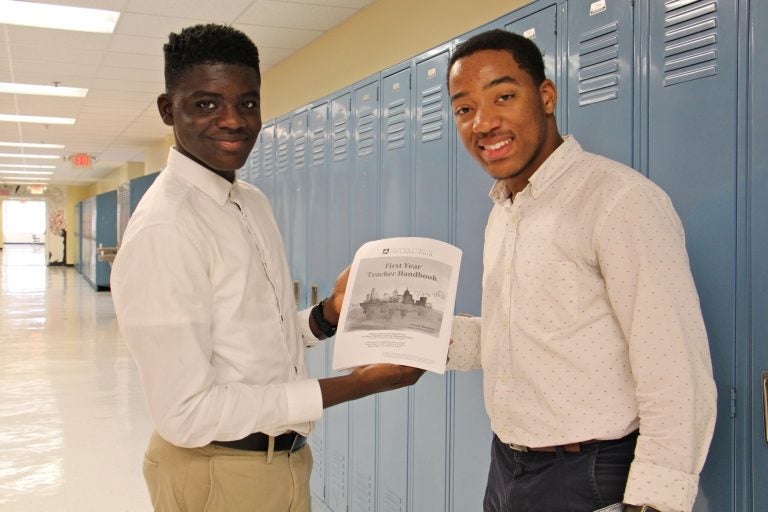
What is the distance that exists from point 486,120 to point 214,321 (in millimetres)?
722

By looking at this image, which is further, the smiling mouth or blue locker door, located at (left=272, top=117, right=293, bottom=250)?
blue locker door, located at (left=272, top=117, right=293, bottom=250)

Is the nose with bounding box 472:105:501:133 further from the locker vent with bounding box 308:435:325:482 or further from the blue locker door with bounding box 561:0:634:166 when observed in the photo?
the locker vent with bounding box 308:435:325:482

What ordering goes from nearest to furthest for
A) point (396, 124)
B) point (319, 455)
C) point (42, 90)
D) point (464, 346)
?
point (464, 346)
point (396, 124)
point (319, 455)
point (42, 90)

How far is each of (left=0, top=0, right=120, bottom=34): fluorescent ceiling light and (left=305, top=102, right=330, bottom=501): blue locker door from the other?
5.83ft

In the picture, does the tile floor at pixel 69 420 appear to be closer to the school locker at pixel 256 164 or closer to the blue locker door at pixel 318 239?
the blue locker door at pixel 318 239

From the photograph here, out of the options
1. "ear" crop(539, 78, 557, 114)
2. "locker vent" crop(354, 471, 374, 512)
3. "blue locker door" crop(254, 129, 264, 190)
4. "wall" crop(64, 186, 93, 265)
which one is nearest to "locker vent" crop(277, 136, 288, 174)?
"blue locker door" crop(254, 129, 264, 190)

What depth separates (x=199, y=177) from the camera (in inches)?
60.3

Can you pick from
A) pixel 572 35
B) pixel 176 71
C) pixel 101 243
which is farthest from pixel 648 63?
→ pixel 101 243

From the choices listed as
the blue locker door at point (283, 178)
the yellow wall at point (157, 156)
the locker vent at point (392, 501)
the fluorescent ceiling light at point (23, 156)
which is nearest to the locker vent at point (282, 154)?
the blue locker door at point (283, 178)

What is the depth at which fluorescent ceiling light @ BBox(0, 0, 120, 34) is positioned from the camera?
4270mm

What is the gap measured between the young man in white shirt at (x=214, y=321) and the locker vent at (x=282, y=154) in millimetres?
2324

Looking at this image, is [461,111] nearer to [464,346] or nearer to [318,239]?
[464,346]

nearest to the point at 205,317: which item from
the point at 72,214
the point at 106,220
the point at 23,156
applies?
the point at 23,156

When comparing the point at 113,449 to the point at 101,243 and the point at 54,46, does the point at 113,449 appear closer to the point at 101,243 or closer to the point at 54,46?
the point at 54,46
